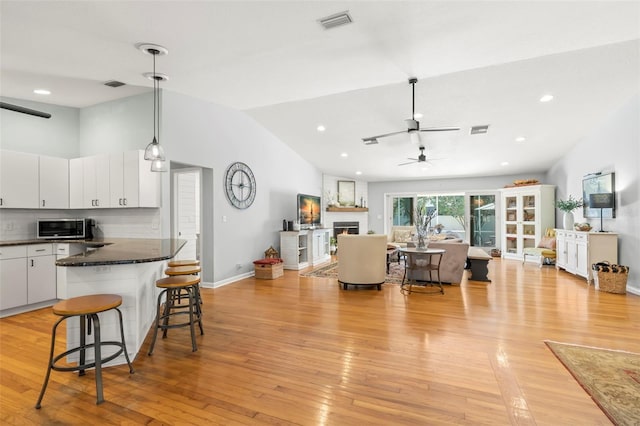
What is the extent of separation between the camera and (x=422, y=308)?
4020 millimetres

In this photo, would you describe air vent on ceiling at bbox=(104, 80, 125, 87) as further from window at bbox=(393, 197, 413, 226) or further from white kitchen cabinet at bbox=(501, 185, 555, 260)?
white kitchen cabinet at bbox=(501, 185, 555, 260)

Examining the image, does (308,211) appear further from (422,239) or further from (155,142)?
(155,142)

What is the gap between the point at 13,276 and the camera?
3.81m

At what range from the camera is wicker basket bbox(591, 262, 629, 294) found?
465 centimetres

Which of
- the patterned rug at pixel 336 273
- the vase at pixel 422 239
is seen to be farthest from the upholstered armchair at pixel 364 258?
the patterned rug at pixel 336 273

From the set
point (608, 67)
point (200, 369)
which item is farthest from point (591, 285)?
point (200, 369)

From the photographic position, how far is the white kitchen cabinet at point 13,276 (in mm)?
3723

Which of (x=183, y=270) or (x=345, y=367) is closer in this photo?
(x=345, y=367)

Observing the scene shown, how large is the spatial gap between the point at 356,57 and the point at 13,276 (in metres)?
4.82

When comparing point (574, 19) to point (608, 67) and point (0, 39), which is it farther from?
point (0, 39)

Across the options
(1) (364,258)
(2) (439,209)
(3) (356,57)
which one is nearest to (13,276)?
(1) (364,258)

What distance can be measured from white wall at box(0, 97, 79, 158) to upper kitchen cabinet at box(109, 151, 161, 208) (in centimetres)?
108

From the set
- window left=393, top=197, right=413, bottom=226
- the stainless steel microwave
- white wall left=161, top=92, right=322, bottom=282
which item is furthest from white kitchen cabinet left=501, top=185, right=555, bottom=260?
the stainless steel microwave

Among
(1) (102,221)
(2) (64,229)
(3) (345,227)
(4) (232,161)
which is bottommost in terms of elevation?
(3) (345,227)
